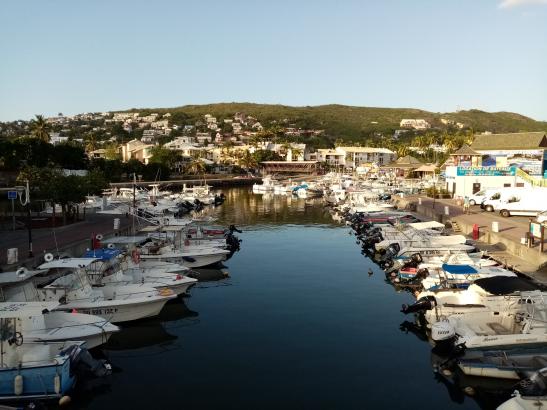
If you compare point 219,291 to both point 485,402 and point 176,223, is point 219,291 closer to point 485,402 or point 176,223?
point 176,223

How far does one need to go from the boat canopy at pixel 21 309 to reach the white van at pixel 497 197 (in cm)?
4564

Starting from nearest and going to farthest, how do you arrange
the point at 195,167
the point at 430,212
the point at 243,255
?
the point at 243,255, the point at 430,212, the point at 195,167

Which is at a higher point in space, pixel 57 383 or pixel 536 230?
pixel 536 230

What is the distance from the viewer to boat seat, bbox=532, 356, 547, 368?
17094 millimetres

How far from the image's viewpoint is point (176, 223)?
145ft

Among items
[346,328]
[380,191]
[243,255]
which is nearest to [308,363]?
[346,328]

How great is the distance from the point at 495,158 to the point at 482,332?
2104 inches

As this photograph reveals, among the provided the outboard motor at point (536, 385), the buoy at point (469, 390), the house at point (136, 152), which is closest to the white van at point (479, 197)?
the buoy at point (469, 390)

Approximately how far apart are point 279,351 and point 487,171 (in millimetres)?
50795

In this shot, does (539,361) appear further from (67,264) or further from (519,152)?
(519,152)

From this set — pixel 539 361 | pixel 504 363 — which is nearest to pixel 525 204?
pixel 539 361

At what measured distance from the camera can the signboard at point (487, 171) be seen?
62.3 metres

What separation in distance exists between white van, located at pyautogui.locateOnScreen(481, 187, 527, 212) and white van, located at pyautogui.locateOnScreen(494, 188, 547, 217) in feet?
0.98

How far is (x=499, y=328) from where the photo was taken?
20172 mm
